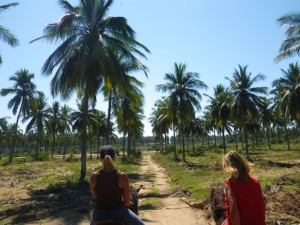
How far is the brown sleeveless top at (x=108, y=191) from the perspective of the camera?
4.25 metres

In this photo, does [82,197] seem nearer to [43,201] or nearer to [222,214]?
[43,201]

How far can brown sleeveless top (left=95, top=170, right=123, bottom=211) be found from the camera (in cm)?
425

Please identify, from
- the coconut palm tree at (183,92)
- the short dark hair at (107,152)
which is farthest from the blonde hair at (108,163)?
the coconut palm tree at (183,92)

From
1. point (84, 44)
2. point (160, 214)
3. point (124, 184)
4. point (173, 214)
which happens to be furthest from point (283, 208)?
point (84, 44)

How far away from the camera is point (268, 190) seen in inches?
480

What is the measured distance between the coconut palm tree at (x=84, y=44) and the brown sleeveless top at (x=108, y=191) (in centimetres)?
1487

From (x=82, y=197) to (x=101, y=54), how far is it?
25.8 ft

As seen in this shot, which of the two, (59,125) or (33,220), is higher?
(59,125)

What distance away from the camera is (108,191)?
13.9 feet

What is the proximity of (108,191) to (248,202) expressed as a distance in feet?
5.53

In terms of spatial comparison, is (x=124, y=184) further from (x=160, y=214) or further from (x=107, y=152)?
(x=160, y=214)

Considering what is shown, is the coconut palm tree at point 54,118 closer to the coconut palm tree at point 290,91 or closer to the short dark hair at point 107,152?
the coconut palm tree at point 290,91

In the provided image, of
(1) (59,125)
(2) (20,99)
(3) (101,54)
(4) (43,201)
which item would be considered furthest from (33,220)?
(1) (59,125)

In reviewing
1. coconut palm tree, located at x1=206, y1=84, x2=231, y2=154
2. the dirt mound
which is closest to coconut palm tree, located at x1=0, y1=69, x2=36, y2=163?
coconut palm tree, located at x1=206, y1=84, x2=231, y2=154
